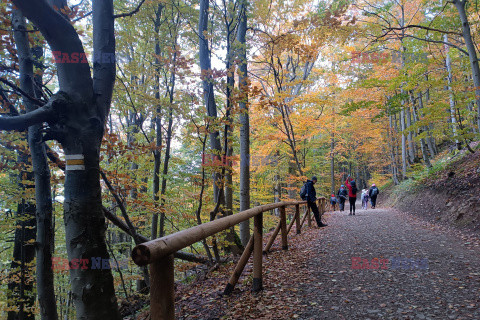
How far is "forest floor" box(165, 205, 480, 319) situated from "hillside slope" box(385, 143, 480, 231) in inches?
44.8

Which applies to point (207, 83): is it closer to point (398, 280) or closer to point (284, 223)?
point (284, 223)

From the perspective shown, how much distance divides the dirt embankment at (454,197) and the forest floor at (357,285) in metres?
1.10

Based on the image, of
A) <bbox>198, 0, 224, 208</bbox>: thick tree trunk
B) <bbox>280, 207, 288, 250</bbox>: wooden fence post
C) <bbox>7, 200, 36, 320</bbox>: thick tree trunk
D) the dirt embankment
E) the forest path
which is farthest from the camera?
the dirt embankment

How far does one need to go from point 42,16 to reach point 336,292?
4.50 metres

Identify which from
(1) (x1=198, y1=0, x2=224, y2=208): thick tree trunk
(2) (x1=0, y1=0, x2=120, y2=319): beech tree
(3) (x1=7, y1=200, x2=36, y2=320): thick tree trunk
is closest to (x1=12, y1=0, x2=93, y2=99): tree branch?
(2) (x1=0, y1=0, x2=120, y2=319): beech tree

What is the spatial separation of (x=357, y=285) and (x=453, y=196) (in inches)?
266

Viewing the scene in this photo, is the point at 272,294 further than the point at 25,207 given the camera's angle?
No

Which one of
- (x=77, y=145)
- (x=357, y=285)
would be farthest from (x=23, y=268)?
(x=357, y=285)

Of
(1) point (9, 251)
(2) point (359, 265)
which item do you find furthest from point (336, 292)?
(1) point (9, 251)

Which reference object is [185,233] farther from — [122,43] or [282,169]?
[282,169]

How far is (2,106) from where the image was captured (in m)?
4.03

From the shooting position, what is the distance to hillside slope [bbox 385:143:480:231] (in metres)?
6.68

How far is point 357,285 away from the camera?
3525 mm

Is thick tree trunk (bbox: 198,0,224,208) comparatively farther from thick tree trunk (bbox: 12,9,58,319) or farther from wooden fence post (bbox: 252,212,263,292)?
thick tree trunk (bbox: 12,9,58,319)
